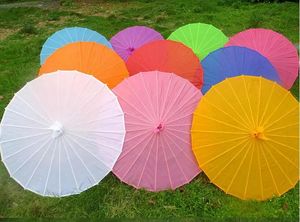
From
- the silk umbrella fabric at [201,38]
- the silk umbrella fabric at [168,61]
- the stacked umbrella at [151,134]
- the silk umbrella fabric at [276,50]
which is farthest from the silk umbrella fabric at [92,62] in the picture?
the silk umbrella fabric at [276,50]

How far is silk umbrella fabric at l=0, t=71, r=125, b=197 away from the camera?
6246 mm

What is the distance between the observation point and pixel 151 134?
6285 millimetres

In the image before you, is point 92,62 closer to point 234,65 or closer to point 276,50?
point 234,65

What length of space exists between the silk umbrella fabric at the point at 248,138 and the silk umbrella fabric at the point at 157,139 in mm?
209

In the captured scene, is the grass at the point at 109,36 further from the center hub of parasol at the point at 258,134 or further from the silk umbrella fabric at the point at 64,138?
the center hub of parasol at the point at 258,134

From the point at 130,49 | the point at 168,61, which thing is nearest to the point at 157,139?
the point at 168,61

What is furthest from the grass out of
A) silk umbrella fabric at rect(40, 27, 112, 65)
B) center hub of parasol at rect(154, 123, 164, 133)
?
silk umbrella fabric at rect(40, 27, 112, 65)

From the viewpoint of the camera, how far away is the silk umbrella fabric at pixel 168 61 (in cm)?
766

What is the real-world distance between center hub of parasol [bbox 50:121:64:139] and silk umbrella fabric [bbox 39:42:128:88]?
1437 mm

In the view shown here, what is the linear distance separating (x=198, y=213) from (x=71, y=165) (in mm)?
1828

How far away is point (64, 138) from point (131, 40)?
389 cm

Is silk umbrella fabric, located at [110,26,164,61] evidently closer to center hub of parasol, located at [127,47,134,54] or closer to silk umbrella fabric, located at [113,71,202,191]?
center hub of parasol, located at [127,47,134,54]

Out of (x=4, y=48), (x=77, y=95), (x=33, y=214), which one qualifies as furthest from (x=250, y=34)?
(x=4, y=48)

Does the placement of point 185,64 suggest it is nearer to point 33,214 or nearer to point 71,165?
point 71,165
